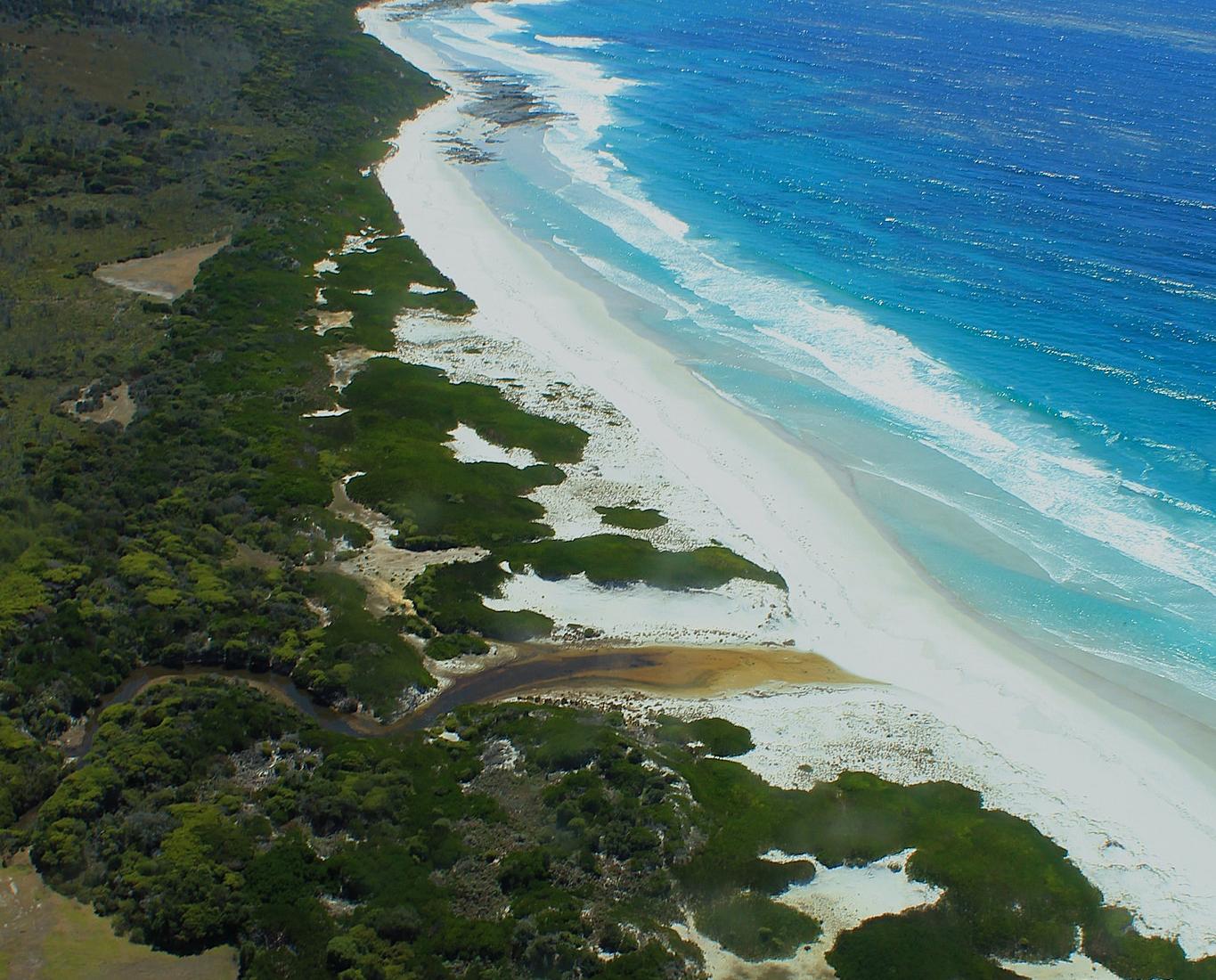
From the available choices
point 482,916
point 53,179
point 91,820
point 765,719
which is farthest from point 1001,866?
point 53,179

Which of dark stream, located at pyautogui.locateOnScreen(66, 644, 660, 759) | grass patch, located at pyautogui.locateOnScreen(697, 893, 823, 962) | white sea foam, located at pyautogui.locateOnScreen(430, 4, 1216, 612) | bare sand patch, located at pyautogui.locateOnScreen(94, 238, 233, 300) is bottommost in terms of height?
dark stream, located at pyautogui.locateOnScreen(66, 644, 660, 759)

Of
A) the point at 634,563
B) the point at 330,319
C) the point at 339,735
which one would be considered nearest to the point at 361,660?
the point at 339,735

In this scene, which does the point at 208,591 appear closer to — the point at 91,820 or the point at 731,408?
the point at 91,820

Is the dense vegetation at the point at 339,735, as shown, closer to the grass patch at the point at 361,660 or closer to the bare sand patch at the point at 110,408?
the grass patch at the point at 361,660

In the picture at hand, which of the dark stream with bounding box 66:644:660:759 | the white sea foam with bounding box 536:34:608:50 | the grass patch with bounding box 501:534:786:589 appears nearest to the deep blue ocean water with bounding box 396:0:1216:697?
the white sea foam with bounding box 536:34:608:50

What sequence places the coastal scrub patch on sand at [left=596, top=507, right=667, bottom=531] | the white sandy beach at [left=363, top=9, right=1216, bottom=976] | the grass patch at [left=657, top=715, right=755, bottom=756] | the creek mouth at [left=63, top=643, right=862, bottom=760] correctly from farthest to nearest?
the coastal scrub patch on sand at [left=596, top=507, right=667, bottom=531], the creek mouth at [left=63, top=643, right=862, bottom=760], the grass patch at [left=657, top=715, right=755, bottom=756], the white sandy beach at [left=363, top=9, right=1216, bottom=976]

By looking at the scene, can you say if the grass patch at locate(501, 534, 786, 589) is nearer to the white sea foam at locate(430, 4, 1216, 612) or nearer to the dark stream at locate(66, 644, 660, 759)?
the dark stream at locate(66, 644, 660, 759)

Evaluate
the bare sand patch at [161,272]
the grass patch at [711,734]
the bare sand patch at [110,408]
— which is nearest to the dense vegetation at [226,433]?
the bare sand patch at [110,408]
